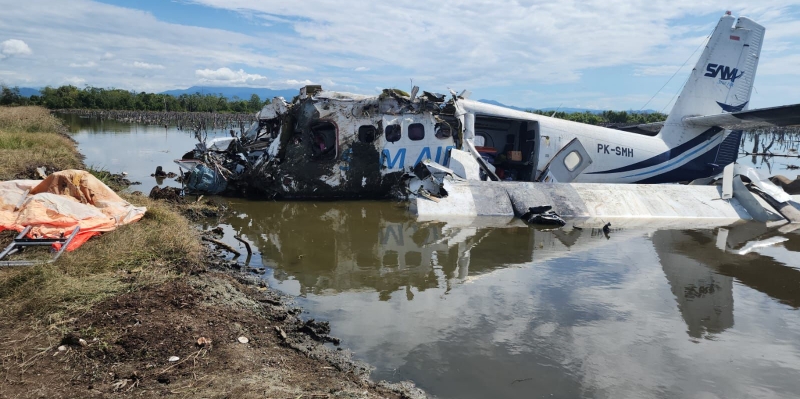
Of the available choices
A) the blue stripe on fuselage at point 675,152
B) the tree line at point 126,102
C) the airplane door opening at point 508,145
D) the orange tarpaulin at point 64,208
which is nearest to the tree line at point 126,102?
the tree line at point 126,102

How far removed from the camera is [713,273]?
26.2 ft

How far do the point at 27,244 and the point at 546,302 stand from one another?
641 centimetres

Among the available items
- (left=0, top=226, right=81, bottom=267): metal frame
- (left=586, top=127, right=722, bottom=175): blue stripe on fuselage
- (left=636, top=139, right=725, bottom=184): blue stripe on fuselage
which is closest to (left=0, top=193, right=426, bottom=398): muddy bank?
(left=0, top=226, right=81, bottom=267): metal frame

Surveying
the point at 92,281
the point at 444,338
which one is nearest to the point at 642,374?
the point at 444,338

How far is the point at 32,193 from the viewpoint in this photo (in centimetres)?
758

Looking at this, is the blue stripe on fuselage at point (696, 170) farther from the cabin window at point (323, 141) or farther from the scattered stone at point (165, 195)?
the scattered stone at point (165, 195)

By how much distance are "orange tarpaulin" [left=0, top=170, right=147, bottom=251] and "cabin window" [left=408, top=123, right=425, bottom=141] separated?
7.19m

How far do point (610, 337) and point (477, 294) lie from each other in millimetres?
1761

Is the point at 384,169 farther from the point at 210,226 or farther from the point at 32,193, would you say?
the point at 32,193

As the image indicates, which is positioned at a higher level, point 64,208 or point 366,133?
point 366,133

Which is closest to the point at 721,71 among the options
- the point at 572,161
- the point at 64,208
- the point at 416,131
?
the point at 572,161

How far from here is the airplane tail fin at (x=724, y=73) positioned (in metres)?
→ 15.2

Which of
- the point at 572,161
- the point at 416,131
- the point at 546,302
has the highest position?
the point at 416,131

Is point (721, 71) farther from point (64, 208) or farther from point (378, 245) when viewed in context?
point (64, 208)
